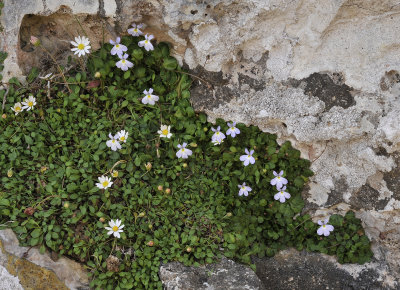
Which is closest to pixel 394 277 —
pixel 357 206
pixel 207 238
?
pixel 357 206

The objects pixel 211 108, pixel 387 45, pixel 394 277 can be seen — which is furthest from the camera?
pixel 211 108

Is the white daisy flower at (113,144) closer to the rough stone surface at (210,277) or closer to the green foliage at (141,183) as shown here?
the green foliage at (141,183)

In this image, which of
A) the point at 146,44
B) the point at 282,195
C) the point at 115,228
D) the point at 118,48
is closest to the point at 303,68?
the point at 282,195

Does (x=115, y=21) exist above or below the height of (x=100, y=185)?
above

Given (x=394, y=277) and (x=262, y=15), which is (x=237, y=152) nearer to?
(x=262, y=15)

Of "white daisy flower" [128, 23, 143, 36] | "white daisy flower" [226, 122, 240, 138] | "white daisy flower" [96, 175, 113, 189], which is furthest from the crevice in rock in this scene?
"white daisy flower" [96, 175, 113, 189]
